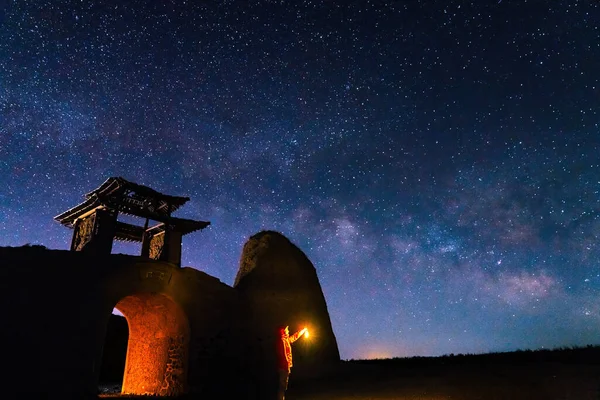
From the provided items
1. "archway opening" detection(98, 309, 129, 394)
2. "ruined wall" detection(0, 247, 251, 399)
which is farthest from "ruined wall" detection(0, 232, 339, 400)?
"archway opening" detection(98, 309, 129, 394)

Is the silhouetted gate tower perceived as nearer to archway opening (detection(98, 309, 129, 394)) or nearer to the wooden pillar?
the wooden pillar

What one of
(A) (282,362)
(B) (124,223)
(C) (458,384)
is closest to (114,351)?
(B) (124,223)

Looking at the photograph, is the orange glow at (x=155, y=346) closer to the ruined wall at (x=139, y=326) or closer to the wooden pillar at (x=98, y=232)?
the ruined wall at (x=139, y=326)

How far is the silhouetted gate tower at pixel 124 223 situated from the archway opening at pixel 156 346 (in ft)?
10.6

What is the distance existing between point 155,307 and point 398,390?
32.6 feet

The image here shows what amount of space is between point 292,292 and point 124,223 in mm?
8874

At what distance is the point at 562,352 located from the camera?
29.7m

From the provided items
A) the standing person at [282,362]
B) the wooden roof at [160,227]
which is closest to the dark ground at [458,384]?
the standing person at [282,362]

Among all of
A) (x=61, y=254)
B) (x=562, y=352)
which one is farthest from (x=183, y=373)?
(x=562, y=352)

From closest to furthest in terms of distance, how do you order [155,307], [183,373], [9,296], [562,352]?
[9,296] → [183,373] → [155,307] → [562,352]

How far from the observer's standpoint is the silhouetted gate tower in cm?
1748

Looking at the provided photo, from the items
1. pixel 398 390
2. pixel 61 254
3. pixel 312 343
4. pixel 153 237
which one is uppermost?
pixel 153 237

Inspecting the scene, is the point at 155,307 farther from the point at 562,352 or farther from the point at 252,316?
the point at 562,352

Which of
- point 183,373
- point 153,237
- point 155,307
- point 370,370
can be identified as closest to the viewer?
point 183,373
